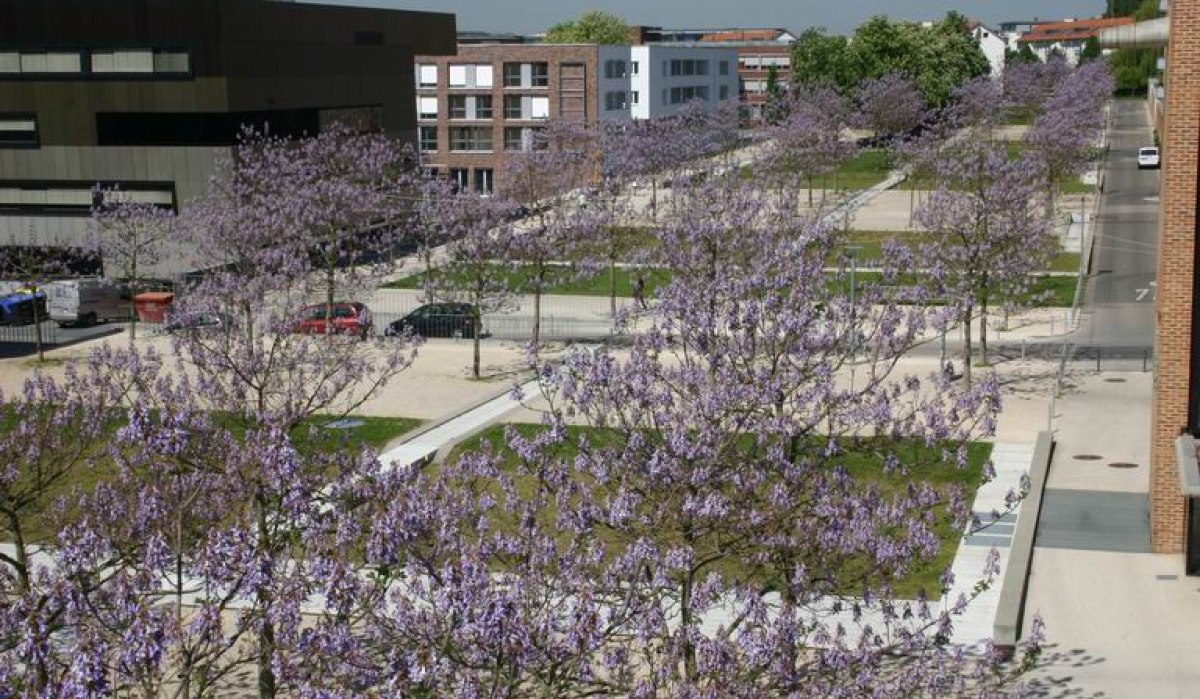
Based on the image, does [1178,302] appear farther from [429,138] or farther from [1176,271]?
[429,138]

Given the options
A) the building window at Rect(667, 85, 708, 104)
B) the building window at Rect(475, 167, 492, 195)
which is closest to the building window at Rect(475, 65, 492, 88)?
the building window at Rect(475, 167, 492, 195)

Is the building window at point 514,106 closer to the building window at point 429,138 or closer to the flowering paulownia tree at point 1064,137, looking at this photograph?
the building window at point 429,138

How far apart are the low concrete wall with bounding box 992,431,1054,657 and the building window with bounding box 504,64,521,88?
214 feet

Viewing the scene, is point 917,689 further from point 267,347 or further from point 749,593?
point 267,347

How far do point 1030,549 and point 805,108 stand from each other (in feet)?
223

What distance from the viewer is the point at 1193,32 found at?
85.2 ft

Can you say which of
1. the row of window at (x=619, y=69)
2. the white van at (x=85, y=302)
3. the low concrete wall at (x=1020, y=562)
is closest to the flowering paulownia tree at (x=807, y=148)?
the row of window at (x=619, y=69)

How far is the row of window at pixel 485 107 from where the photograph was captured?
94.4m

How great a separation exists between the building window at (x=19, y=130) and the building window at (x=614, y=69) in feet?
134

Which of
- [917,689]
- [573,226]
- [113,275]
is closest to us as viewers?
[917,689]

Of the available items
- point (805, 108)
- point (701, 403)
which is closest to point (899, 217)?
point (805, 108)

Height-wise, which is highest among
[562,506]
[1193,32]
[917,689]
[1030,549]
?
[1193,32]

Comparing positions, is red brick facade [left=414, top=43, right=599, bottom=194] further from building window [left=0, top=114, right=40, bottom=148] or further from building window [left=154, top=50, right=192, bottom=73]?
building window [left=154, top=50, right=192, bottom=73]

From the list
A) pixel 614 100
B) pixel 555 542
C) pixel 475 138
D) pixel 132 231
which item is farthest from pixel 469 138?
pixel 555 542
